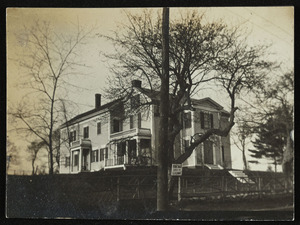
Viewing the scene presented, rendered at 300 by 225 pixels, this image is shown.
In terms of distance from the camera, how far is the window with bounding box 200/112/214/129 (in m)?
6.20

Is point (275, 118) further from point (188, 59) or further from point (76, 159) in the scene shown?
point (76, 159)

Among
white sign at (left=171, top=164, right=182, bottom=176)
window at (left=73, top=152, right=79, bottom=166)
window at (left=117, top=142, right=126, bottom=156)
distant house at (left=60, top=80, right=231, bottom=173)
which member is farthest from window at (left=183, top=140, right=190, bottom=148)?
window at (left=73, top=152, right=79, bottom=166)

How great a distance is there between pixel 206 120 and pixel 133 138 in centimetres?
119

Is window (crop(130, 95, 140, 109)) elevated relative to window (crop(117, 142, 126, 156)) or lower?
elevated

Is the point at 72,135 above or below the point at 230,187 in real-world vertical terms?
above

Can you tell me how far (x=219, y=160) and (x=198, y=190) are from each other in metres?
0.58

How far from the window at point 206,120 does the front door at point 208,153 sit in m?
0.26

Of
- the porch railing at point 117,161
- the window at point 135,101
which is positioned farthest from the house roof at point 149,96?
the porch railing at point 117,161

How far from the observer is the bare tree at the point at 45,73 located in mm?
6359

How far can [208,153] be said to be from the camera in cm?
621

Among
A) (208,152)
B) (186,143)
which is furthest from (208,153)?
(186,143)

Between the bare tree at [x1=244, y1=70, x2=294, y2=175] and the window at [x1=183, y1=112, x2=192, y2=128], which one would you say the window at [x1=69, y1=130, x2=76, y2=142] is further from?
the bare tree at [x1=244, y1=70, x2=294, y2=175]

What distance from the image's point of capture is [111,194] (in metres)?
6.20
